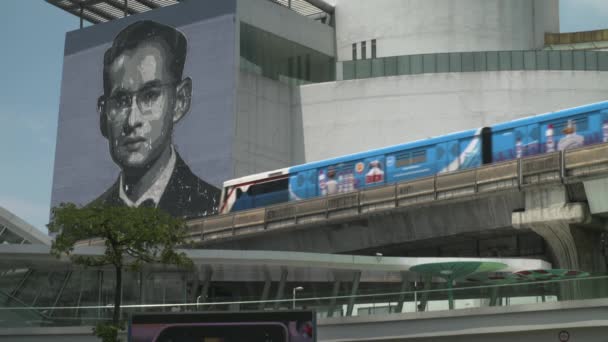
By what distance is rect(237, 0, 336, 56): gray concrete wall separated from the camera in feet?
249

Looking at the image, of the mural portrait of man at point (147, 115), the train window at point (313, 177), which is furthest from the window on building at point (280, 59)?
the train window at point (313, 177)

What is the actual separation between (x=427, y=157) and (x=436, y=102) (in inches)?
877

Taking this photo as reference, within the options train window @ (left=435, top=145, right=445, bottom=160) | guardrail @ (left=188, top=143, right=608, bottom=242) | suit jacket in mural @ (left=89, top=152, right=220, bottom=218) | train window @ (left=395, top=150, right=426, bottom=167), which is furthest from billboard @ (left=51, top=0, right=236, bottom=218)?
train window @ (left=435, top=145, right=445, bottom=160)

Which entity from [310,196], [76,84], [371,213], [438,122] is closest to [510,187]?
[371,213]

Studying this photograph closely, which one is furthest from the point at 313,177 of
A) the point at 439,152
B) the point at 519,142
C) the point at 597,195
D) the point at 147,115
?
the point at 147,115

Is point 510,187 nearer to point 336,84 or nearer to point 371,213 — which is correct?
point 371,213

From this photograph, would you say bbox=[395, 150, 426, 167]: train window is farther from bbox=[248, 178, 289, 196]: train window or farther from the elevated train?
bbox=[248, 178, 289, 196]: train window

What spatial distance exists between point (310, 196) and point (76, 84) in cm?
3318

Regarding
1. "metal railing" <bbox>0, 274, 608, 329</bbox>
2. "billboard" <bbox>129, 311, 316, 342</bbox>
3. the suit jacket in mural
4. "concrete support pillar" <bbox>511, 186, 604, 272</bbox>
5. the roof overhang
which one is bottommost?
"billboard" <bbox>129, 311, 316, 342</bbox>

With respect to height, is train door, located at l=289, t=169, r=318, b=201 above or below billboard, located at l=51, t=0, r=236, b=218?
below

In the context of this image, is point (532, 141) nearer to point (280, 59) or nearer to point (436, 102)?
point (436, 102)

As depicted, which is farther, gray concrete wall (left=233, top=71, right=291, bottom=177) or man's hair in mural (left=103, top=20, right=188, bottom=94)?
man's hair in mural (left=103, top=20, right=188, bottom=94)

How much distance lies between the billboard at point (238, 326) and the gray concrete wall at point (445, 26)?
5786 centimetres

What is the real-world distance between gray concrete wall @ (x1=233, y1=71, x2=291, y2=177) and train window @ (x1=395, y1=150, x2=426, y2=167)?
21650 mm
